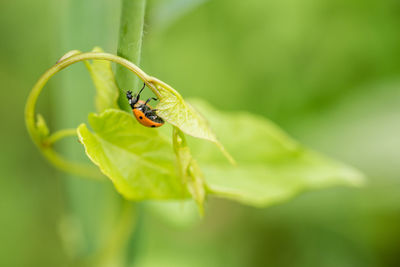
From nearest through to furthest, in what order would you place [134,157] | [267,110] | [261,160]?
[134,157] → [261,160] → [267,110]

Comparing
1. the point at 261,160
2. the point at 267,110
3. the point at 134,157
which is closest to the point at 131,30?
the point at 134,157

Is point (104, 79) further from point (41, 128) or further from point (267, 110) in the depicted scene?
point (267, 110)

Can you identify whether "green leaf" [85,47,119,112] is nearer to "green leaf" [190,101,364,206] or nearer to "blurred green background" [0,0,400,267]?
"green leaf" [190,101,364,206]

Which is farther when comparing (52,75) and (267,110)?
(267,110)

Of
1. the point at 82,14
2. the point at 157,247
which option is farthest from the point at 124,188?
the point at 157,247

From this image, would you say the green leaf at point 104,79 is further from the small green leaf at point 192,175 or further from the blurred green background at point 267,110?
the blurred green background at point 267,110

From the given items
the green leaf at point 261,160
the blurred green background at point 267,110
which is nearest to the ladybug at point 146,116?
the green leaf at point 261,160

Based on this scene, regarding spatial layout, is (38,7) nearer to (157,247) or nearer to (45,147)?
(157,247)
